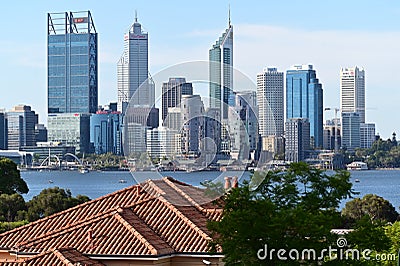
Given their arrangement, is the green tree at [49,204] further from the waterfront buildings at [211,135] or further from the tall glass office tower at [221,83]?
the tall glass office tower at [221,83]

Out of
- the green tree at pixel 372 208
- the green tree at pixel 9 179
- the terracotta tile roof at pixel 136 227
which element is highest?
the terracotta tile roof at pixel 136 227

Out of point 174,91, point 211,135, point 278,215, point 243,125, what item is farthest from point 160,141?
point 278,215

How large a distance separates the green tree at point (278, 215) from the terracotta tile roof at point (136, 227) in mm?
→ 1656

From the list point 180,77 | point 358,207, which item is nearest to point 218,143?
point 180,77

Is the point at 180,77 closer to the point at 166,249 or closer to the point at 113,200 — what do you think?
the point at 166,249

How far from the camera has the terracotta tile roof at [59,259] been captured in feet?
59.3

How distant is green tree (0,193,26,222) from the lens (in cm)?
5453

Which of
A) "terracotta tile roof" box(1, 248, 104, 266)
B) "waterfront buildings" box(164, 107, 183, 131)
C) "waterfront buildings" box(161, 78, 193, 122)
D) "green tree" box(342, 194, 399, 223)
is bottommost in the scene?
"green tree" box(342, 194, 399, 223)

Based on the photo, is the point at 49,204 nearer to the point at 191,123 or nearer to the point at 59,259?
the point at 59,259

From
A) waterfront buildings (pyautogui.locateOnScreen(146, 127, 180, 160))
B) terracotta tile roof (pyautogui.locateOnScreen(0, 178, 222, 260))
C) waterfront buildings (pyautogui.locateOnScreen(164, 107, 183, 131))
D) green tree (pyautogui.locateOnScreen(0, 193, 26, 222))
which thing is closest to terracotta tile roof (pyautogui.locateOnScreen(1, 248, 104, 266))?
terracotta tile roof (pyautogui.locateOnScreen(0, 178, 222, 260))

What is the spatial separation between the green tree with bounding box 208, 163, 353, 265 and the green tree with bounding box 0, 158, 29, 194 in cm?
4824

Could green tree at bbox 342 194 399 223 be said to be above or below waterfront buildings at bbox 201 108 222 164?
below

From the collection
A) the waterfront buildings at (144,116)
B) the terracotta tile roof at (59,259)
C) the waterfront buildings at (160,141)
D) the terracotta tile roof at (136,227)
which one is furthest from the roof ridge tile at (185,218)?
the waterfront buildings at (144,116)

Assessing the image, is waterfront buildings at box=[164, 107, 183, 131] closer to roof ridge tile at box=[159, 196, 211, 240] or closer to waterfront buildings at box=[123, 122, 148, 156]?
waterfront buildings at box=[123, 122, 148, 156]
